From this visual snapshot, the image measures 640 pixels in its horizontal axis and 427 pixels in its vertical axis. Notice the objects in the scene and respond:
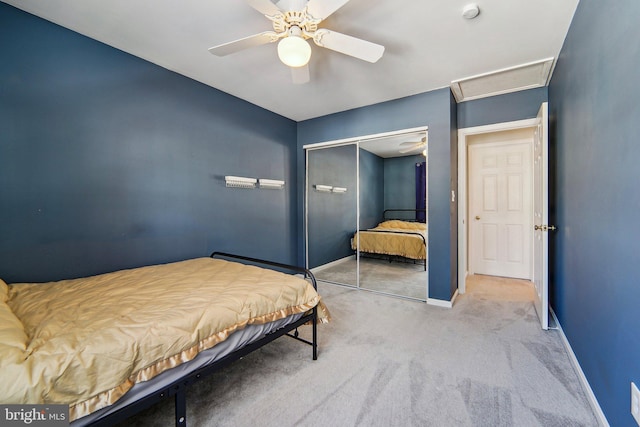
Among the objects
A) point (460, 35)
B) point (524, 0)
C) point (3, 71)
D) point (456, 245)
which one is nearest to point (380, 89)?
point (460, 35)

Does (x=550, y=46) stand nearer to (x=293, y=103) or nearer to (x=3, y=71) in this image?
(x=293, y=103)

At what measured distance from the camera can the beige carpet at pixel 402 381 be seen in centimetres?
152

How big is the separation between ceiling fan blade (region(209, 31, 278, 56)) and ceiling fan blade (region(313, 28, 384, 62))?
32cm

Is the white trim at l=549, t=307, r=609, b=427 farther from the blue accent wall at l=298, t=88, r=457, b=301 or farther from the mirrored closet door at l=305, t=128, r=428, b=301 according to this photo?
the mirrored closet door at l=305, t=128, r=428, b=301

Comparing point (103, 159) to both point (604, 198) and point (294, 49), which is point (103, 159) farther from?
point (604, 198)

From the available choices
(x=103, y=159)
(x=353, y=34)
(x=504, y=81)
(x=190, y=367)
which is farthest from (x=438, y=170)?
(x=103, y=159)

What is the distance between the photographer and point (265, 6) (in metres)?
1.63

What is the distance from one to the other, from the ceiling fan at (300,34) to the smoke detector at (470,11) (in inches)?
28.9

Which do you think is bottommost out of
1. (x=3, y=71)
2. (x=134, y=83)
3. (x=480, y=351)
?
(x=480, y=351)

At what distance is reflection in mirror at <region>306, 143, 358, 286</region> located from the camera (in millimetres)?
4289

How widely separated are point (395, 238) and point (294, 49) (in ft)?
9.95

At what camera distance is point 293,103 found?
375 centimetres

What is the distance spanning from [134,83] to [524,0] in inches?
131

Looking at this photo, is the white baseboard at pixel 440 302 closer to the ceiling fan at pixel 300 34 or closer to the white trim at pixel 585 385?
the white trim at pixel 585 385
